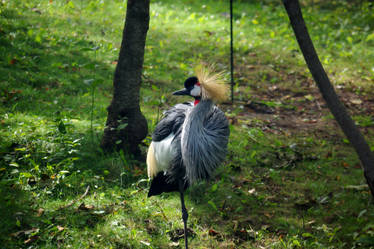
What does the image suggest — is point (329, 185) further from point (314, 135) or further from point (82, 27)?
point (82, 27)

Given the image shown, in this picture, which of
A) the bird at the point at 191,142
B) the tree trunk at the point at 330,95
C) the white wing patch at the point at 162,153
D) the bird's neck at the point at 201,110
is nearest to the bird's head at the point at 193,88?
the bird at the point at 191,142

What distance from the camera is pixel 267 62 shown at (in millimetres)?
7477

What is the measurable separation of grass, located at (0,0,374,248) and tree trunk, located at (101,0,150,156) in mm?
184

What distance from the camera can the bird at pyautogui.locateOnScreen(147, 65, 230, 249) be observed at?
10.7ft

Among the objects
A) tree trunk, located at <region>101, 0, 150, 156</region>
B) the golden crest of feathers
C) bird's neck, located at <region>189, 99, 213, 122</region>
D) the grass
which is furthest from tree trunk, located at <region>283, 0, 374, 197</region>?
tree trunk, located at <region>101, 0, 150, 156</region>

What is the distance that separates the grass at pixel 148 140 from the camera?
11.2 feet

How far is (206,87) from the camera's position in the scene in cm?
349

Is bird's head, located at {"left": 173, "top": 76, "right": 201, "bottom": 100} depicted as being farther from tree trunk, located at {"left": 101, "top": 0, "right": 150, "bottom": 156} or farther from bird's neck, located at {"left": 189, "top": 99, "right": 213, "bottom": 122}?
tree trunk, located at {"left": 101, "top": 0, "right": 150, "bottom": 156}

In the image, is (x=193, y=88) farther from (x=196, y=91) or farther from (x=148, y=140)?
(x=148, y=140)

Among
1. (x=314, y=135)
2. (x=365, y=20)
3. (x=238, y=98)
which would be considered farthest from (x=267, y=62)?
(x=365, y=20)

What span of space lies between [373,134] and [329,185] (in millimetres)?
1569

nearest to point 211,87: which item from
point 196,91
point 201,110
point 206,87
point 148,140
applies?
point 206,87

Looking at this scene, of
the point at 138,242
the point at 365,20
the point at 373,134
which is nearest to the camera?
the point at 138,242

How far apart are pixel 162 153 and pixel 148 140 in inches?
43.0
